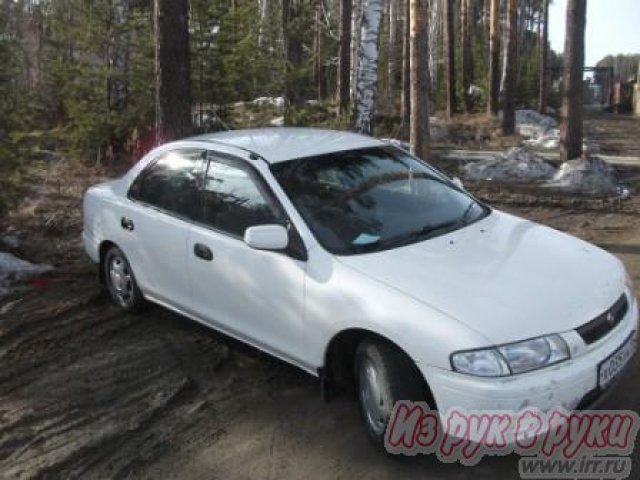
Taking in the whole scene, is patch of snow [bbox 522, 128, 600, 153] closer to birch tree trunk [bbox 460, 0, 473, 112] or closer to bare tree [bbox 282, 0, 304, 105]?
bare tree [bbox 282, 0, 304, 105]

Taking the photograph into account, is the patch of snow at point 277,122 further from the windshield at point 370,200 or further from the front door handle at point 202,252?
the front door handle at point 202,252

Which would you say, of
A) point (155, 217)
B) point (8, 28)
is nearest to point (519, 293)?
point (155, 217)

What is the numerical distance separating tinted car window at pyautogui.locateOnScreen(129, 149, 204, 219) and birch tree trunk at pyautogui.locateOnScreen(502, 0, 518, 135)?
54.1ft

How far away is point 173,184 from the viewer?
537 centimetres

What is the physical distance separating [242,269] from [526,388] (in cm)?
192

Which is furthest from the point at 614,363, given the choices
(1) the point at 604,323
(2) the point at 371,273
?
(2) the point at 371,273

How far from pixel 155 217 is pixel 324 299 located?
6.21 feet

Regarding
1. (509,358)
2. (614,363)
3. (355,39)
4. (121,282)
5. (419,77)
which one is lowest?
(121,282)

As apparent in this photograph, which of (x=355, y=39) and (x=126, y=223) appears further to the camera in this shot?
(x=355, y=39)

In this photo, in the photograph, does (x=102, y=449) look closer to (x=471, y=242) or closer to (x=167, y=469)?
(x=167, y=469)

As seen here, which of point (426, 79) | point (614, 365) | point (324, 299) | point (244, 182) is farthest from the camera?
point (426, 79)

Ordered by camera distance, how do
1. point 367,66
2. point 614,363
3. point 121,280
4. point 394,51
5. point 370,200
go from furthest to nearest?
point 394,51
point 367,66
point 121,280
point 370,200
point 614,363

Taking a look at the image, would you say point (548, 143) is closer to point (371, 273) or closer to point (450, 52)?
point (450, 52)

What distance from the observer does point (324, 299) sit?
3990mm
